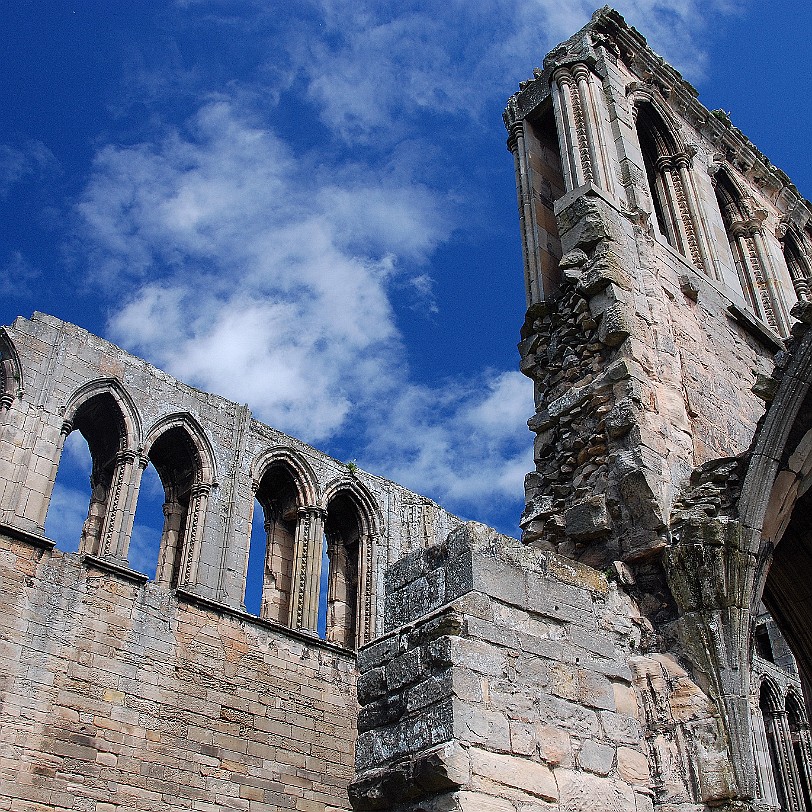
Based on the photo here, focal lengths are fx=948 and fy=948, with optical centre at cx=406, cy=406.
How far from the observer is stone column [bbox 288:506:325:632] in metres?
12.9

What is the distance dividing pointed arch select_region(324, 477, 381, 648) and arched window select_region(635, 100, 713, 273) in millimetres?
7418

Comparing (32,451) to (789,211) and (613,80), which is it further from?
(789,211)

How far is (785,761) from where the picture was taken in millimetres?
10195

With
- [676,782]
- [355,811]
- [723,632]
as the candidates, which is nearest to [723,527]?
[723,632]

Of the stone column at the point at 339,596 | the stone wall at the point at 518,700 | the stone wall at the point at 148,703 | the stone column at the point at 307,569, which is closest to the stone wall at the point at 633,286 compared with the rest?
the stone wall at the point at 518,700

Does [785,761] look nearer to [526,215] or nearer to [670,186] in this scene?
→ [670,186]

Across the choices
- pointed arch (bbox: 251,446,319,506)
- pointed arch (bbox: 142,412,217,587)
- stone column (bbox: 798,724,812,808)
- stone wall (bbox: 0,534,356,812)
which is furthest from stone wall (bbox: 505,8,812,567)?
pointed arch (bbox: 251,446,319,506)

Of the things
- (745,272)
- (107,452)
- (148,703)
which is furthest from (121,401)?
(745,272)

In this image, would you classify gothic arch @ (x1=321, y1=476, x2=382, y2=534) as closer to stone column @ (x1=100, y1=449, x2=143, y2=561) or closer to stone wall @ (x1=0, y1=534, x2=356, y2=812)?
stone wall @ (x1=0, y1=534, x2=356, y2=812)

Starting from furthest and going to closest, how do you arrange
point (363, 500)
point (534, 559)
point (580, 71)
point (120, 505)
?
point (363, 500)
point (120, 505)
point (580, 71)
point (534, 559)

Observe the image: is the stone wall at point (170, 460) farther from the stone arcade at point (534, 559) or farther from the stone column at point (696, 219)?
the stone column at point (696, 219)

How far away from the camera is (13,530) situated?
33.6ft

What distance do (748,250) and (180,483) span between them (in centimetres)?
793

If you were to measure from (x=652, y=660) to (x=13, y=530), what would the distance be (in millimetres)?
7919
